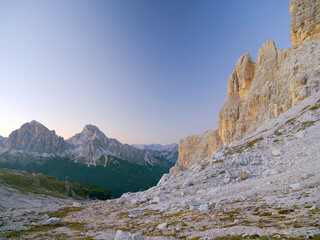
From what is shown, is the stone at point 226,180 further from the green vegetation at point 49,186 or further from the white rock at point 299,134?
the green vegetation at point 49,186

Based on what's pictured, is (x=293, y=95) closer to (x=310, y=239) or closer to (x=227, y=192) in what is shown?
(x=227, y=192)

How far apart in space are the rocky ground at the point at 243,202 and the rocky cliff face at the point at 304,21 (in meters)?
42.9

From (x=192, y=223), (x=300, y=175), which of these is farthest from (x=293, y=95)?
(x=192, y=223)

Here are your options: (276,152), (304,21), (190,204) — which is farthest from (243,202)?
(304,21)

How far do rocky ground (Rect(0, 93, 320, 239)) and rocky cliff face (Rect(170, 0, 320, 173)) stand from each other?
16.2m

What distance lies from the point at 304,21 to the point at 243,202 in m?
93.8

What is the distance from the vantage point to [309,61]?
226 feet

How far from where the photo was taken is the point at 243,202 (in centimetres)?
2286

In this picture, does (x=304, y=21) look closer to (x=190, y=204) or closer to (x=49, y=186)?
(x=190, y=204)

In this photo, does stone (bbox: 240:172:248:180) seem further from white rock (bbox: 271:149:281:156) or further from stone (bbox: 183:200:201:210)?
stone (bbox: 183:200:201:210)

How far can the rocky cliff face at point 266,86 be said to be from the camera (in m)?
67.0

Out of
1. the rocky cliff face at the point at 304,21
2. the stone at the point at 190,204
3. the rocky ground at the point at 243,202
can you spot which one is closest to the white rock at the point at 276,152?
the rocky ground at the point at 243,202

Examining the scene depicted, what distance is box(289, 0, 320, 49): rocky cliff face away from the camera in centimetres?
7500

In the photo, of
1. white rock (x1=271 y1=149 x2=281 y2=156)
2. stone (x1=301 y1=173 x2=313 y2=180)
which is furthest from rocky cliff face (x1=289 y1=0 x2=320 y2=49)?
stone (x1=301 y1=173 x2=313 y2=180)
